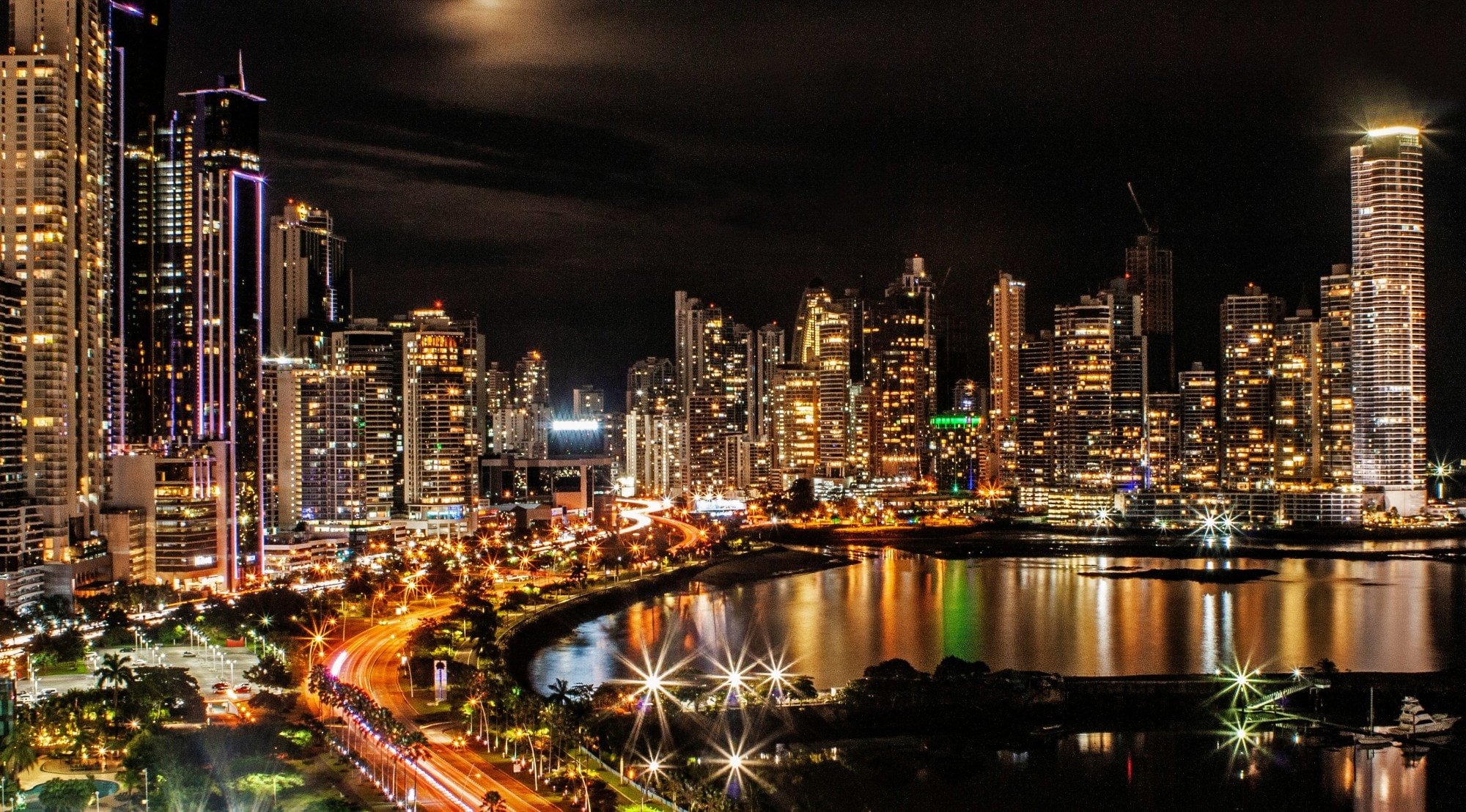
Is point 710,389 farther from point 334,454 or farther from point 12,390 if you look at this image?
point 12,390

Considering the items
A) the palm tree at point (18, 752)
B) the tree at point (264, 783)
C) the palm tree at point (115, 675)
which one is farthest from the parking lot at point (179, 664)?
the tree at point (264, 783)

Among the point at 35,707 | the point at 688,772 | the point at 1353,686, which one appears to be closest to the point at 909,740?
the point at 688,772

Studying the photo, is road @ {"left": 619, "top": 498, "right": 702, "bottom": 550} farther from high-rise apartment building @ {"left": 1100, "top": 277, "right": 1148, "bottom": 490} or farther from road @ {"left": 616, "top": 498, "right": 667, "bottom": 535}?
high-rise apartment building @ {"left": 1100, "top": 277, "right": 1148, "bottom": 490}

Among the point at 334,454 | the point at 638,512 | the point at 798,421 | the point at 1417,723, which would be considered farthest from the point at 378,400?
the point at 1417,723

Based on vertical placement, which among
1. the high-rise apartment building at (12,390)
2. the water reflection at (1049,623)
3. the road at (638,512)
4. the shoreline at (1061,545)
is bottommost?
the shoreline at (1061,545)

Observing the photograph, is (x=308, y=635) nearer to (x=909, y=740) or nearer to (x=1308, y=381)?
(x=909, y=740)

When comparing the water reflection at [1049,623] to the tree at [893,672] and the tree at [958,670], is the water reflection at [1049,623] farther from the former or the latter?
the tree at [958,670]
